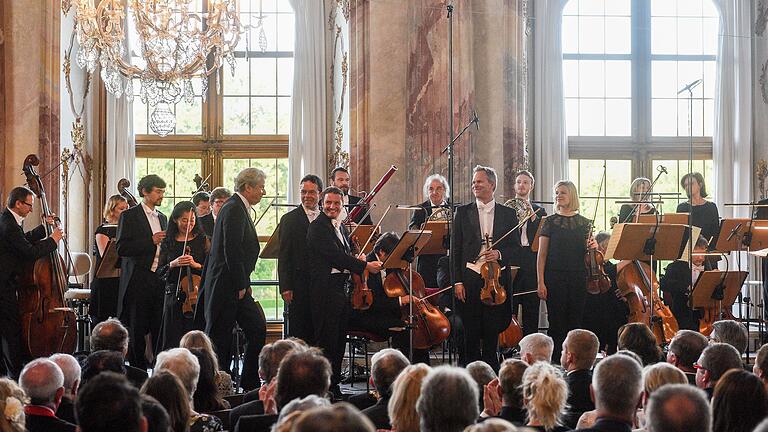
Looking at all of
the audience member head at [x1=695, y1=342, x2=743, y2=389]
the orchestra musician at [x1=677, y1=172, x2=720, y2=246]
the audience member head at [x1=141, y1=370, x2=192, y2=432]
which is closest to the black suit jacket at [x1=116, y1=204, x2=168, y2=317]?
the audience member head at [x1=141, y1=370, x2=192, y2=432]

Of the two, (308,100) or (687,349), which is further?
(308,100)

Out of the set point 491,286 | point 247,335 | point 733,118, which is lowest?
point 247,335

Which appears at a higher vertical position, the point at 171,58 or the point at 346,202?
the point at 171,58

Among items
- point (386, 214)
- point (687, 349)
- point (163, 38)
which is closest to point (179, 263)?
point (163, 38)

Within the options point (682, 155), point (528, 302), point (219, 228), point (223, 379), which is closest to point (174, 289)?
point (219, 228)

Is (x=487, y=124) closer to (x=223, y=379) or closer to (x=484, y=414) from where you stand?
(x=223, y=379)

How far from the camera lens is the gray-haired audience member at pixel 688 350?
4844 millimetres

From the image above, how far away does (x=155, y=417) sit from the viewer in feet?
10.2

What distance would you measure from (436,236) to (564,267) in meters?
1.03

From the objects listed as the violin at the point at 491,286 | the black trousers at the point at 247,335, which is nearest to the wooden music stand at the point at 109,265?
the black trousers at the point at 247,335

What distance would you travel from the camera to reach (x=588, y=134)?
12055mm

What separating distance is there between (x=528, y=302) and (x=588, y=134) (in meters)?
4.09

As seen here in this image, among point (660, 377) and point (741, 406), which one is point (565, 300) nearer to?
point (660, 377)

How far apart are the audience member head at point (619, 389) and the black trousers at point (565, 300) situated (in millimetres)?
3852
